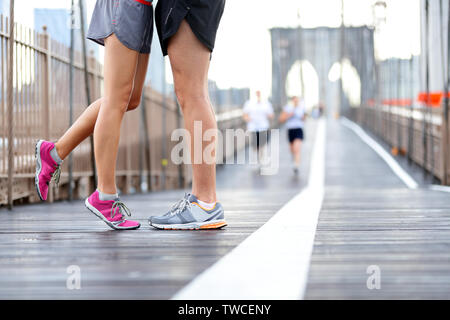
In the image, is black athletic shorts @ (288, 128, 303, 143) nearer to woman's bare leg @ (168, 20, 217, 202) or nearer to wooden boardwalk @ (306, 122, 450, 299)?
wooden boardwalk @ (306, 122, 450, 299)

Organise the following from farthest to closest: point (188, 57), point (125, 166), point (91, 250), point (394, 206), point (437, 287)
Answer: point (125, 166), point (394, 206), point (188, 57), point (91, 250), point (437, 287)

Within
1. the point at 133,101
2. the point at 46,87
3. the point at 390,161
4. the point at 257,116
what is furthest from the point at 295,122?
the point at 133,101

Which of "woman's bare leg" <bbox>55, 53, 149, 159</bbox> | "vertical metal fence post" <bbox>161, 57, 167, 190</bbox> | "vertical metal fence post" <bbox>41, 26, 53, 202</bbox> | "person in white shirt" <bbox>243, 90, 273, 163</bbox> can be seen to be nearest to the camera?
"woman's bare leg" <bbox>55, 53, 149, 159</bbox>

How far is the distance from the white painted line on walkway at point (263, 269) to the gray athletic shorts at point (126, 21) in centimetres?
82

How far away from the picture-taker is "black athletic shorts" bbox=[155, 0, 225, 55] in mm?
2807

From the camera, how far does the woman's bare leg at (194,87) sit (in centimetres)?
284

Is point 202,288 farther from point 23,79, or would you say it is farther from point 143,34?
point 23,79

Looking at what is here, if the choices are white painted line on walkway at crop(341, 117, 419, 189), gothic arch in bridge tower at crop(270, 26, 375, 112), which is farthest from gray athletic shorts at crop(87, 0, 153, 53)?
→ gothic arch in bridge tower at crop(270, 26, 375, 112)

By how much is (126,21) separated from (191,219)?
0.75m

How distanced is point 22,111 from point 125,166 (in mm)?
3751

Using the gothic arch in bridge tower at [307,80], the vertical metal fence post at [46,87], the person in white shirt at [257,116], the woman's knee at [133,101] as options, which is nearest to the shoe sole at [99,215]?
the woman's knee at [133,101]
